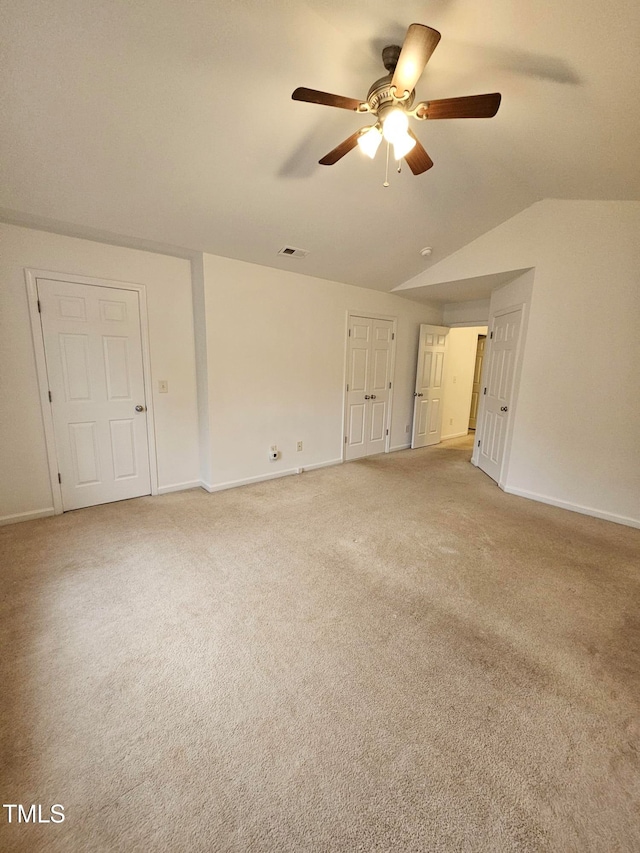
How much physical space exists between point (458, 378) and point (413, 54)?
5.56 meters

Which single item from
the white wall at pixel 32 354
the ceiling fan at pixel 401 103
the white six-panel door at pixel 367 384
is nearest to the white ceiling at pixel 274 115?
the white wall at pixel 32 354

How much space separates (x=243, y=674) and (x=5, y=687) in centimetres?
103

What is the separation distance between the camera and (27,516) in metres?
3.08

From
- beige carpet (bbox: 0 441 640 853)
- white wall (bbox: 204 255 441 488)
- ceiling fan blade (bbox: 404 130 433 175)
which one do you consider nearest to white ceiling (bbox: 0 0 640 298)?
ceiling fan blade (bbox: 404 130 433 175)

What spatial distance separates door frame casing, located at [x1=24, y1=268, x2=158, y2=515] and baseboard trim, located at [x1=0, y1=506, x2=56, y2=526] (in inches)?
1.8

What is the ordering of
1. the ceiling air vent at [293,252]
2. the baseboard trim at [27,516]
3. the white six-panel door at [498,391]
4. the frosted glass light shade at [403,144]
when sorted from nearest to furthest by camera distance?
the frosted glass light shade at [403,144], the baseboard trim at [27,516], the ceiling air vent at [293,252], the white six-panel door at [498,391]

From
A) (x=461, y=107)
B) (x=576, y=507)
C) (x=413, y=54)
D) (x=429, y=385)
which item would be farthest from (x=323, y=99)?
(x=429, y=385)

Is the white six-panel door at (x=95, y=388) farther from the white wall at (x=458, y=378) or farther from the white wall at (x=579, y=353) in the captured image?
the white wall at (x=458, y=378)

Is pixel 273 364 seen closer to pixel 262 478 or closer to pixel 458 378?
pixel 262 478

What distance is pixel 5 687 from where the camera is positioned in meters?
1.53

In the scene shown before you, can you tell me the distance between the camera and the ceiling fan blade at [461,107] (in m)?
1.52

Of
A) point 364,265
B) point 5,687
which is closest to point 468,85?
point 364,265

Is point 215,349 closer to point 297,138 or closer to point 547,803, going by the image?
point 297,138

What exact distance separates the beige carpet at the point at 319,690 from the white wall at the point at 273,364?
4.54ft
